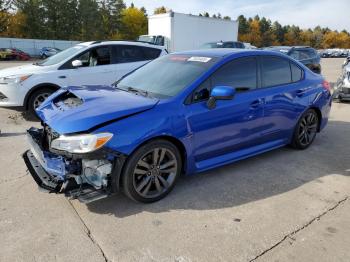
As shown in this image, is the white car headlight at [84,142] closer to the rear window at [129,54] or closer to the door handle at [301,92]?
the door handle at [301,92]

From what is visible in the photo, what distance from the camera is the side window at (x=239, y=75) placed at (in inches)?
162

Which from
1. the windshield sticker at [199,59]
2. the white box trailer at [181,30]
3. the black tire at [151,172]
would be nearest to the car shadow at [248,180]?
the black tire at [151,172]

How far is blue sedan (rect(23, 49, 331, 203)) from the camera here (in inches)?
127

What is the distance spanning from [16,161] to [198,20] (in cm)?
1768

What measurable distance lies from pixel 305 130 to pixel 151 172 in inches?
120

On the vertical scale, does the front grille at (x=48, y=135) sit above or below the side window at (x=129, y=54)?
below

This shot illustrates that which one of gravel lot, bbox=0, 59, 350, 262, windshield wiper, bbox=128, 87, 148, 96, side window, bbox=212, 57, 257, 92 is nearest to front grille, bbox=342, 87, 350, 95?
gravel lot, bbox=0, 59, 350, 262

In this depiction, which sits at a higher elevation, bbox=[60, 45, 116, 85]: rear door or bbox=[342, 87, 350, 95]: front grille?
bbox=[60, 45, 116, 85]: rear door

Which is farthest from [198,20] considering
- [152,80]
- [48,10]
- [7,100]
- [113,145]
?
[48,10]

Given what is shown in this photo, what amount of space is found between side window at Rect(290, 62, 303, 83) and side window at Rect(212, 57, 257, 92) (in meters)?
0.92

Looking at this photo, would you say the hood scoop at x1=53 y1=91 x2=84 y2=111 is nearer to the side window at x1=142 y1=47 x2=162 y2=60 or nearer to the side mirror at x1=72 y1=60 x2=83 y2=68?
the side mirror at x1=72 y1=60 x2=83 y2=68

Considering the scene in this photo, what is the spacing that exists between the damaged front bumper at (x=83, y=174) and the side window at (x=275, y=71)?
98.7 inches

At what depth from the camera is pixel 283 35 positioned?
9525cm

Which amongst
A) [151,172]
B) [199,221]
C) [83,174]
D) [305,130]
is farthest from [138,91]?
[305,130]
